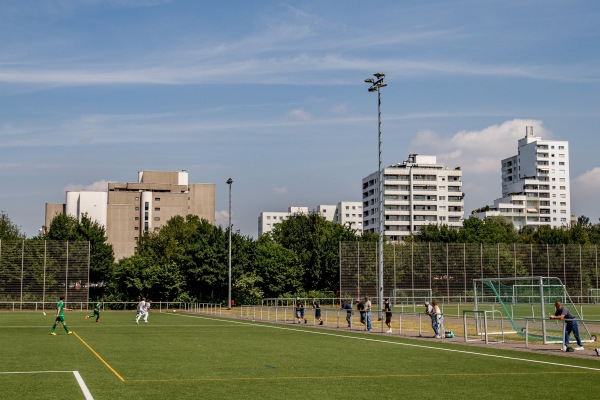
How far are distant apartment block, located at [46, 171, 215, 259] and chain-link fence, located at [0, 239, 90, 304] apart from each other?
80.5m

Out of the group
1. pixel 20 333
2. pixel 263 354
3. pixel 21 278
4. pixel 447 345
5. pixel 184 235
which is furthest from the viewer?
pixel 184 235

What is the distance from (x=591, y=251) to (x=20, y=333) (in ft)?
216

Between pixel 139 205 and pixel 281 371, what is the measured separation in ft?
497

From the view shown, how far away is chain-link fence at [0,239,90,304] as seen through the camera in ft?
247

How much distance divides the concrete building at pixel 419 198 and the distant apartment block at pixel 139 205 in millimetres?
40438

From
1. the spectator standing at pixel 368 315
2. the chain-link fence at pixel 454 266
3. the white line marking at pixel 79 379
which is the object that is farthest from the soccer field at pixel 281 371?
the chain-link fence at pixel 454 266

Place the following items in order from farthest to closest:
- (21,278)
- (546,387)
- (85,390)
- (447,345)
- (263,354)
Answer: (21,278) < (447,345) < (263,354) < (546,387) < (85,390)

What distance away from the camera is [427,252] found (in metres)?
79.4

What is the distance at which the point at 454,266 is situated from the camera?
79.8 metres

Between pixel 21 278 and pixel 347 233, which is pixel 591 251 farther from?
pixel 21 278

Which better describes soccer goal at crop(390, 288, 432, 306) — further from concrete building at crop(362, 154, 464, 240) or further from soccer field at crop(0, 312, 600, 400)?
concrete building at crop(362, 154, 464, 240)

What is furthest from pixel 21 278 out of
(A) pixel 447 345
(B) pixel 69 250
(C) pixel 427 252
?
(A) pixel 447 345

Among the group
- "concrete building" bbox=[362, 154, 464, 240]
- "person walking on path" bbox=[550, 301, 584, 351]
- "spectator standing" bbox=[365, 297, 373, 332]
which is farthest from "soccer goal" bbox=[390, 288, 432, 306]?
"concrete building" bbox=[362, 154, 464, 240]

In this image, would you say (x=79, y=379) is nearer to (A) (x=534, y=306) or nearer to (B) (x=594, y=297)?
(A) (x=534, y=306)
